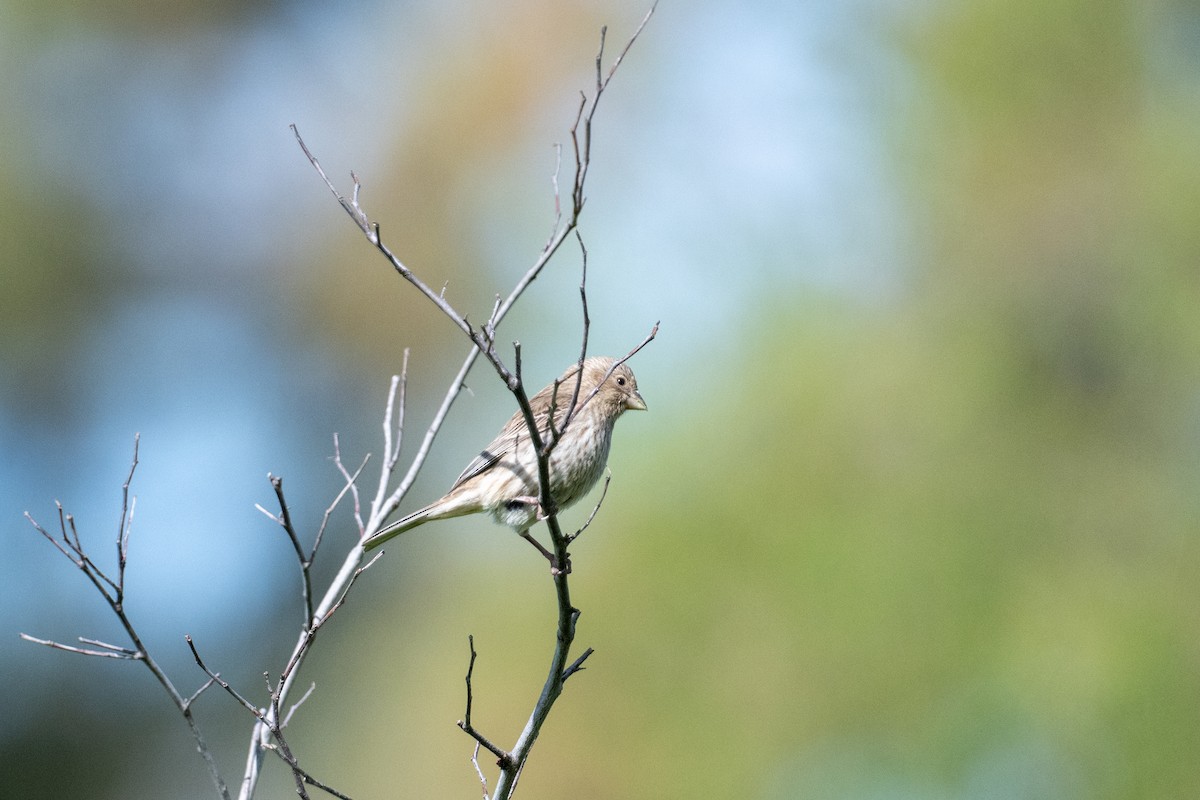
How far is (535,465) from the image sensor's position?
696 cm

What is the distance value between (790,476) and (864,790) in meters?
3.84

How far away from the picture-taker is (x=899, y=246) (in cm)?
1884

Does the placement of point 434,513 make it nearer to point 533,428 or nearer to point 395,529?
point 395,529

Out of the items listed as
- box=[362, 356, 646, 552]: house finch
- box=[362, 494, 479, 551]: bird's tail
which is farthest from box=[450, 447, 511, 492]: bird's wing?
box=[362, 494, 479, 551]: bird's tail

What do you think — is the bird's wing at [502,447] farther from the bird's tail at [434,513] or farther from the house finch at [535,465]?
the bird's tail at [434,513]

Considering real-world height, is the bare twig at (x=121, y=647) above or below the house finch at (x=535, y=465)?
below

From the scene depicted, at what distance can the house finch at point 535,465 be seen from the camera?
6613 mm

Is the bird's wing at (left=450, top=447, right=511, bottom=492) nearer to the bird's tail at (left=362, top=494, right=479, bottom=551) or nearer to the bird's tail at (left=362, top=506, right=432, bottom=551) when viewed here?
the bird's tail at (left=362, top=494, right=479, bottom=551)

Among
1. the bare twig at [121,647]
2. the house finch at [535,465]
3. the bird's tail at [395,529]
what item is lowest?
the bare twig at [121,647]

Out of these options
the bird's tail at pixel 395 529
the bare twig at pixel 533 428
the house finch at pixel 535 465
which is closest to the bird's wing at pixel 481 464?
the house finch at pixel 535 465

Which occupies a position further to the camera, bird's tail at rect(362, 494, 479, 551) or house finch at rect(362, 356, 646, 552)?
house finch at rect(362, 356, 646, 552)

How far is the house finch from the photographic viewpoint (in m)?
6.61

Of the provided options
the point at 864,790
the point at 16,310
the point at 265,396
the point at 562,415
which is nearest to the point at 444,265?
the point at 265,396

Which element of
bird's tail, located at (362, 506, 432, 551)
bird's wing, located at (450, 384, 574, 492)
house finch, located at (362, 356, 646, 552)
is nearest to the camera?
bird's tail, located at (362, 506, 432, 551)
